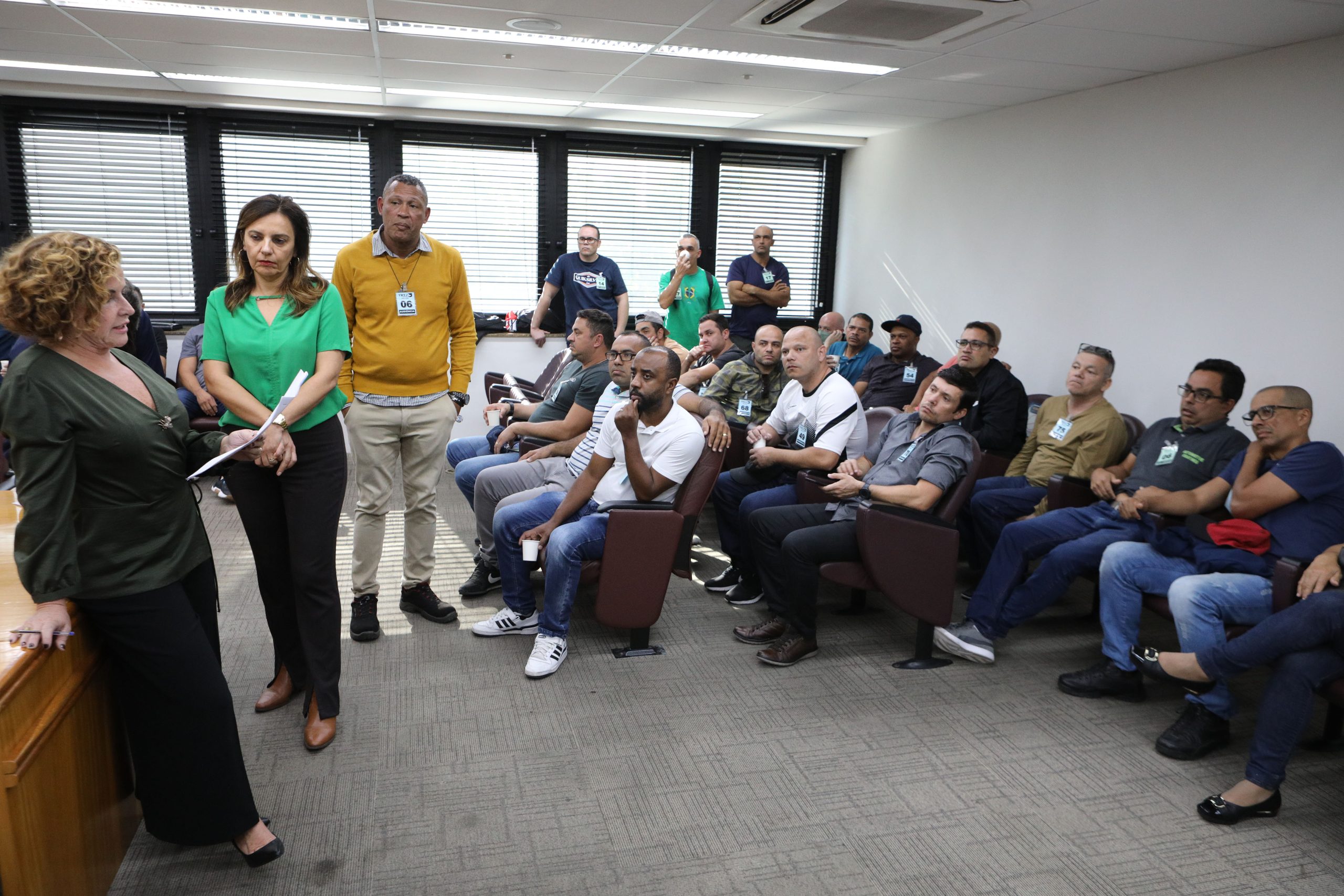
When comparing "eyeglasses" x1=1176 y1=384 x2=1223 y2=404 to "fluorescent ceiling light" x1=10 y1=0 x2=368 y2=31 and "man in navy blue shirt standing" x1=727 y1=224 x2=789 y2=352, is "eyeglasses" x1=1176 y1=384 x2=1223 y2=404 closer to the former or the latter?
"man in navy blue shirt standing" x1=727 y1=224 x2=789 y2=352

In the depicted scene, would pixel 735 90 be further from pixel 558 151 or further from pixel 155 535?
pixel 155 535

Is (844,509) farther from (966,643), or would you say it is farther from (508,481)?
(508,481)

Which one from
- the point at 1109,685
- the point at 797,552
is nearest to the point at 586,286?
the point at 797,552

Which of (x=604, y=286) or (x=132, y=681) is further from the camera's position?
(x=604, y=286)

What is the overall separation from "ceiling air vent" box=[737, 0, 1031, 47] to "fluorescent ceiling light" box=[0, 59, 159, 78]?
13.3ft

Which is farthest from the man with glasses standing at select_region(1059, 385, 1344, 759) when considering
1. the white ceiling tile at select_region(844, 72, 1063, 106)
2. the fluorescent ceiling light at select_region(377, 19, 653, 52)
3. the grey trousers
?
the fluorescent ceiling light at select_region(377, 19, 653, 52)

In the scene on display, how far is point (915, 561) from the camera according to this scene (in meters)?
3.20

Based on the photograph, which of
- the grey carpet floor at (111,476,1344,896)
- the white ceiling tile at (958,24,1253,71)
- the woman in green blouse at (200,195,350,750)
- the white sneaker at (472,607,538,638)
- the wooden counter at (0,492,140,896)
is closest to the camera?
the wooden counter at (0,492,140,896)

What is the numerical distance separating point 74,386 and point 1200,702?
10.7 feet

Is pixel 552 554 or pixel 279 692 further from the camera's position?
pixel 552 554

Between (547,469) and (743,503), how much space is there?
3.01 feet

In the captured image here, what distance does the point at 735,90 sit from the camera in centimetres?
552

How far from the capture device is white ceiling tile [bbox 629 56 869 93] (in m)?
4.80

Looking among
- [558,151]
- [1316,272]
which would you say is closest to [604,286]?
[558,151]
